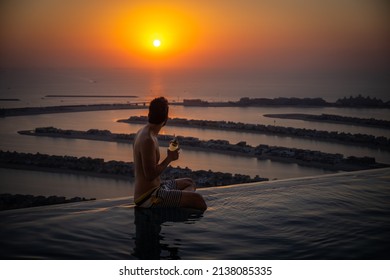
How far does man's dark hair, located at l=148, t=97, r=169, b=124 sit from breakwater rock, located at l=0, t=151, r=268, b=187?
4.06 m

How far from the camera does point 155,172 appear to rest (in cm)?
275

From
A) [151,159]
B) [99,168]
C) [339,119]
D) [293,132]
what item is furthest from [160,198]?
[339,119]

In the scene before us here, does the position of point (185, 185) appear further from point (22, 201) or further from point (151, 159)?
point (22, 201)

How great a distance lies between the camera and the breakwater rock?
733 centimetres


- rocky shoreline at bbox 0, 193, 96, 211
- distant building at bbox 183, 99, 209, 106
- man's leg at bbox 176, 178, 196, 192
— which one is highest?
distant building at bbox 183, 99, 209, 106

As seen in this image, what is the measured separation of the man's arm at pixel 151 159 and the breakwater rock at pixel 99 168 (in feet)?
13.0

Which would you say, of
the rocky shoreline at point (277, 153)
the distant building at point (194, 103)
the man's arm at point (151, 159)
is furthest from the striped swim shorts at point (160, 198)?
the distant building at point (194, 103)

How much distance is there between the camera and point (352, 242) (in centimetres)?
Result: 244

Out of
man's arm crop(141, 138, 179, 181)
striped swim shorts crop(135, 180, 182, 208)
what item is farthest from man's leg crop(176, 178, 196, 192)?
man's arm crop(141, 138, 179, 181)

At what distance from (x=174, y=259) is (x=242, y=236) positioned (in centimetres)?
50

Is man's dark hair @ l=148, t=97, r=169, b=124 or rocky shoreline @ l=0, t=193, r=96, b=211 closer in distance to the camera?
man's dark hair @ l=148, t=97, r=169, b=124

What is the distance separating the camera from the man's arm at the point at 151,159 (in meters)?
2.67

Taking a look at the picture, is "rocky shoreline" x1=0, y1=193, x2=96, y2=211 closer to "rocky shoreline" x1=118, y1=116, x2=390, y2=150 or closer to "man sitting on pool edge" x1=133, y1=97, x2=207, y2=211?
"man sitting on pool edge" x1=133, y1=97, x2=207, y2=211

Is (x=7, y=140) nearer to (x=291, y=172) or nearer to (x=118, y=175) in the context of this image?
(x=118, y=175)
